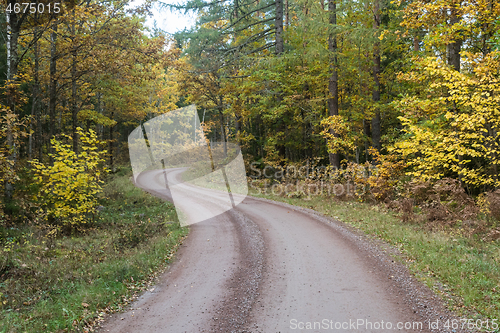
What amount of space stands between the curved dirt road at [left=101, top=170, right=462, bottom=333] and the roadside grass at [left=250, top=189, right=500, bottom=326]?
52 cm

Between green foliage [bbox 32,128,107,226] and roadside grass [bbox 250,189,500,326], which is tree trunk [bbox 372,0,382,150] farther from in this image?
green foliage [bbox 32,128,107,226]

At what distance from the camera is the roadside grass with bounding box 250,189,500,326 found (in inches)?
216

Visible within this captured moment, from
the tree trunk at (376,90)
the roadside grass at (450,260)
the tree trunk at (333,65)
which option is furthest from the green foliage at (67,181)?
the tree trunk at (376,90)

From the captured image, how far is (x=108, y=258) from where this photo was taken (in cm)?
892

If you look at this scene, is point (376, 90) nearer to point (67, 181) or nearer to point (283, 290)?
point (283, 290)

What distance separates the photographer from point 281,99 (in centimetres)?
2256

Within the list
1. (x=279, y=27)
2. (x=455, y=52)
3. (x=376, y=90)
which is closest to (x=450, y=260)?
(x=455, y=52)

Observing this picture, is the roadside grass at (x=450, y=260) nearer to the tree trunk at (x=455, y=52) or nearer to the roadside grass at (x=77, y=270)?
the roadside grass at (x=77, y=270)

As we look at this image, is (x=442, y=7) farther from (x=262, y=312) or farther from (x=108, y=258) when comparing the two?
(x=108, y=258)

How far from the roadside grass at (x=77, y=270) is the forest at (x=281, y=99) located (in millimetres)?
119

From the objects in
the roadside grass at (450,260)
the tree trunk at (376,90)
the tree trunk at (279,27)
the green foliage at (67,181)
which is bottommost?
the roadside grass at (450,260)

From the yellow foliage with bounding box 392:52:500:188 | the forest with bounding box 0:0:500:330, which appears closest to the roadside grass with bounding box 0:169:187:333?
the forest with bounding box 0:0:500:330

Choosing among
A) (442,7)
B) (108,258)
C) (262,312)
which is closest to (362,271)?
(262,312)

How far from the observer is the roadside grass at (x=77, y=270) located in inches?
218
